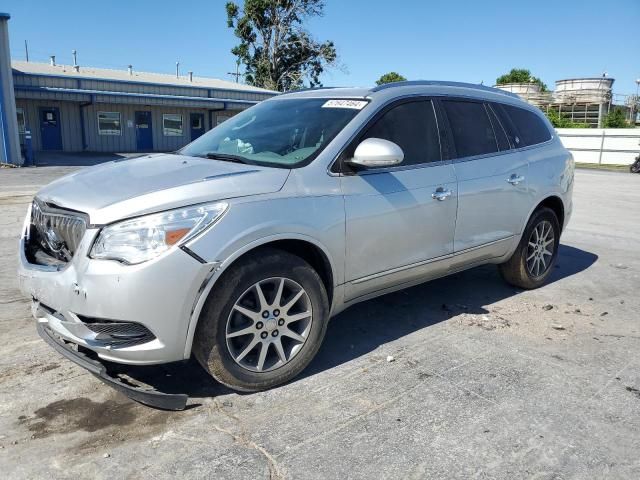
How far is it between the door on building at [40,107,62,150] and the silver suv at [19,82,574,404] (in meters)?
27.7

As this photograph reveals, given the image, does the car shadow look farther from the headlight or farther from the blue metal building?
the blue metal building

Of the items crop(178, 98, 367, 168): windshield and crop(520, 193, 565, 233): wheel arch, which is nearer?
crop(178, 98, 367, 168): windshield

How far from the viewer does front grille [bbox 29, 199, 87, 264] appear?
2.96 metres

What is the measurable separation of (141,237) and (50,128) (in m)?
29.5

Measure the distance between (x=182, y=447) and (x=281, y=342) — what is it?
854mm

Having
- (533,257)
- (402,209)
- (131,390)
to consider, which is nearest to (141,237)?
(131,390)

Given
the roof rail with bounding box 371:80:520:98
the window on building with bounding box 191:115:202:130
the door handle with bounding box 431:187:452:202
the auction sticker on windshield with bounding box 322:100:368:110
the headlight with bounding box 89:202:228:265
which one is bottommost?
the headlight with bounding box 89:202:228:265

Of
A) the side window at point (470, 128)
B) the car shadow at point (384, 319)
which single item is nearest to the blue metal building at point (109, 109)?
the car shadow at point (384, 319)

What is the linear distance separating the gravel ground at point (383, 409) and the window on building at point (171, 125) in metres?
28.9

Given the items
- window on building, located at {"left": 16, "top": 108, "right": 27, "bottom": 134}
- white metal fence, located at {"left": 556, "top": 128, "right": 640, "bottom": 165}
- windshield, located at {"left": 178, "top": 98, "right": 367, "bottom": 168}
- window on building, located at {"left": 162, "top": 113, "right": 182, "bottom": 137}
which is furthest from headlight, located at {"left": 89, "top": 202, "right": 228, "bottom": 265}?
white metal fence, located at {"left": 556, "top": 128, "right": 640, "bottom": 165}

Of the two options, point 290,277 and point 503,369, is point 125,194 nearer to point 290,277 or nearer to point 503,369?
point 290,277

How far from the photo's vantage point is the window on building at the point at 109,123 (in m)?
29.9

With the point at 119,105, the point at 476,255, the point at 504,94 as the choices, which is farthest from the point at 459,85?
the point at 119,105

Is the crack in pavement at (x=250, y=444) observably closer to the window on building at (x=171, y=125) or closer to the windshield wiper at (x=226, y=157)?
the windshield wiper at (x=226, y=157)
